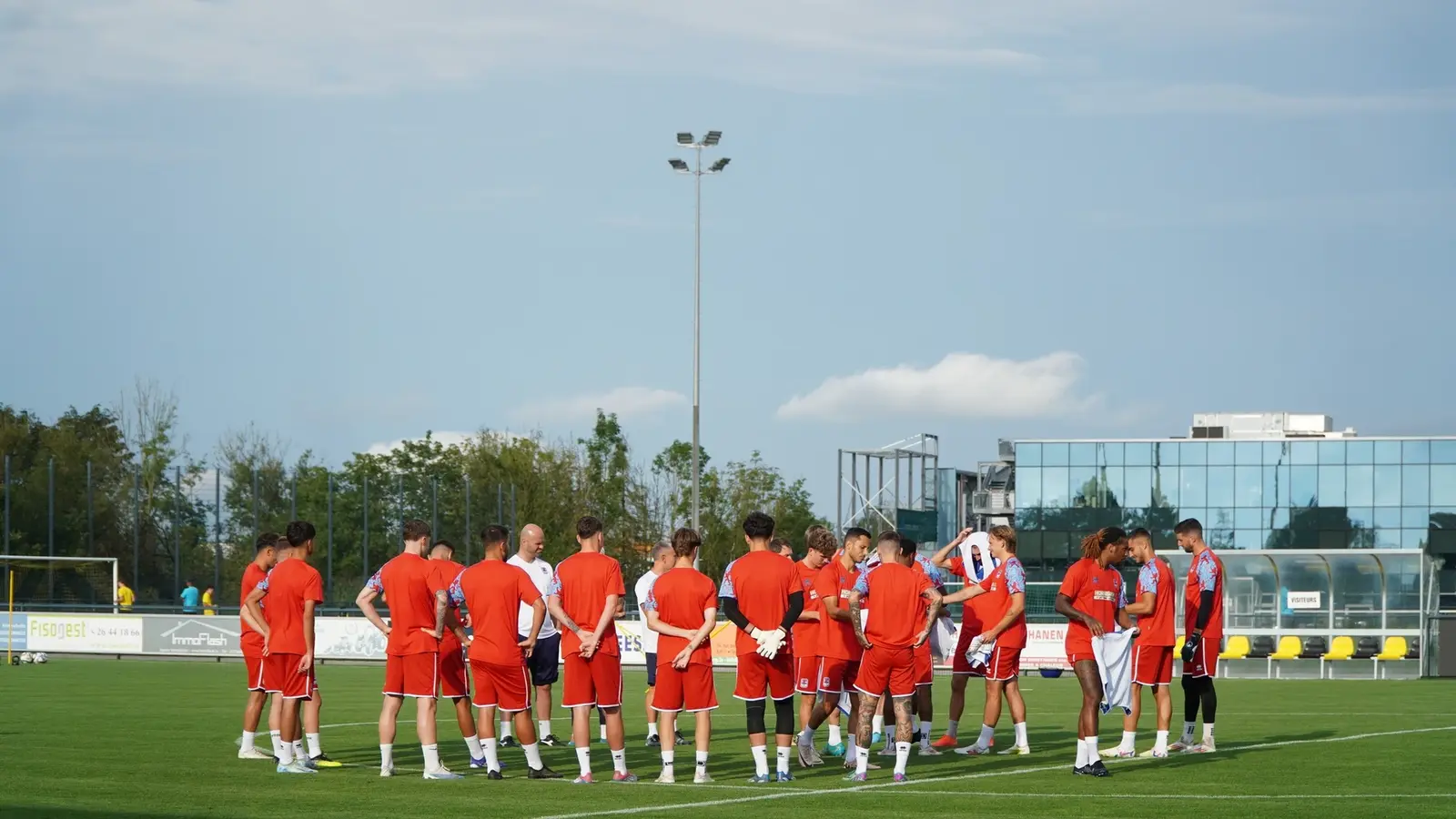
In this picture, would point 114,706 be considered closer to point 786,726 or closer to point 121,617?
point 786,726

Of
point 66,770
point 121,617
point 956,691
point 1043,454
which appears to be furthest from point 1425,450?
point 66,770

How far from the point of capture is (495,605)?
44.5 ft

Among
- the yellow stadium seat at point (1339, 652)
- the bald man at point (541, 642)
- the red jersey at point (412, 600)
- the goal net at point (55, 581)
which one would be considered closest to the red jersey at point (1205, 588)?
the bald man at point (541, 642)

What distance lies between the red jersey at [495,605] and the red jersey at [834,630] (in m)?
2.62

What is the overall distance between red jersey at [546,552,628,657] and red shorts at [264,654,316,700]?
2.49m

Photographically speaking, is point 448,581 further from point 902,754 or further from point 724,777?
point 902,754

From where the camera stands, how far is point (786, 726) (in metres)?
13.6

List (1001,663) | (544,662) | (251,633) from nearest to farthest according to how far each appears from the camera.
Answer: (251,633) < (1001,663) < (544,662)

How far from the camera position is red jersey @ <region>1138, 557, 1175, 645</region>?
49.0 feet

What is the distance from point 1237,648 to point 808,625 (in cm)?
2266

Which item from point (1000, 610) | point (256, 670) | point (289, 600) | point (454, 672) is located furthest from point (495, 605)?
point (1000, 610)

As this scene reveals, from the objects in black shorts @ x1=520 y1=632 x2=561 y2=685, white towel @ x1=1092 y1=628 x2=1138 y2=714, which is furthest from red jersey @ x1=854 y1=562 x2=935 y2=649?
black shorts @ x1=520 y1=632 x2=561 y2=685

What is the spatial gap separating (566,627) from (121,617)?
3033 cm

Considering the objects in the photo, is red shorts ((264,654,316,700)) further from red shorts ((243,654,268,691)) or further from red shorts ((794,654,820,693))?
red shorts ((794,654,820,693))
